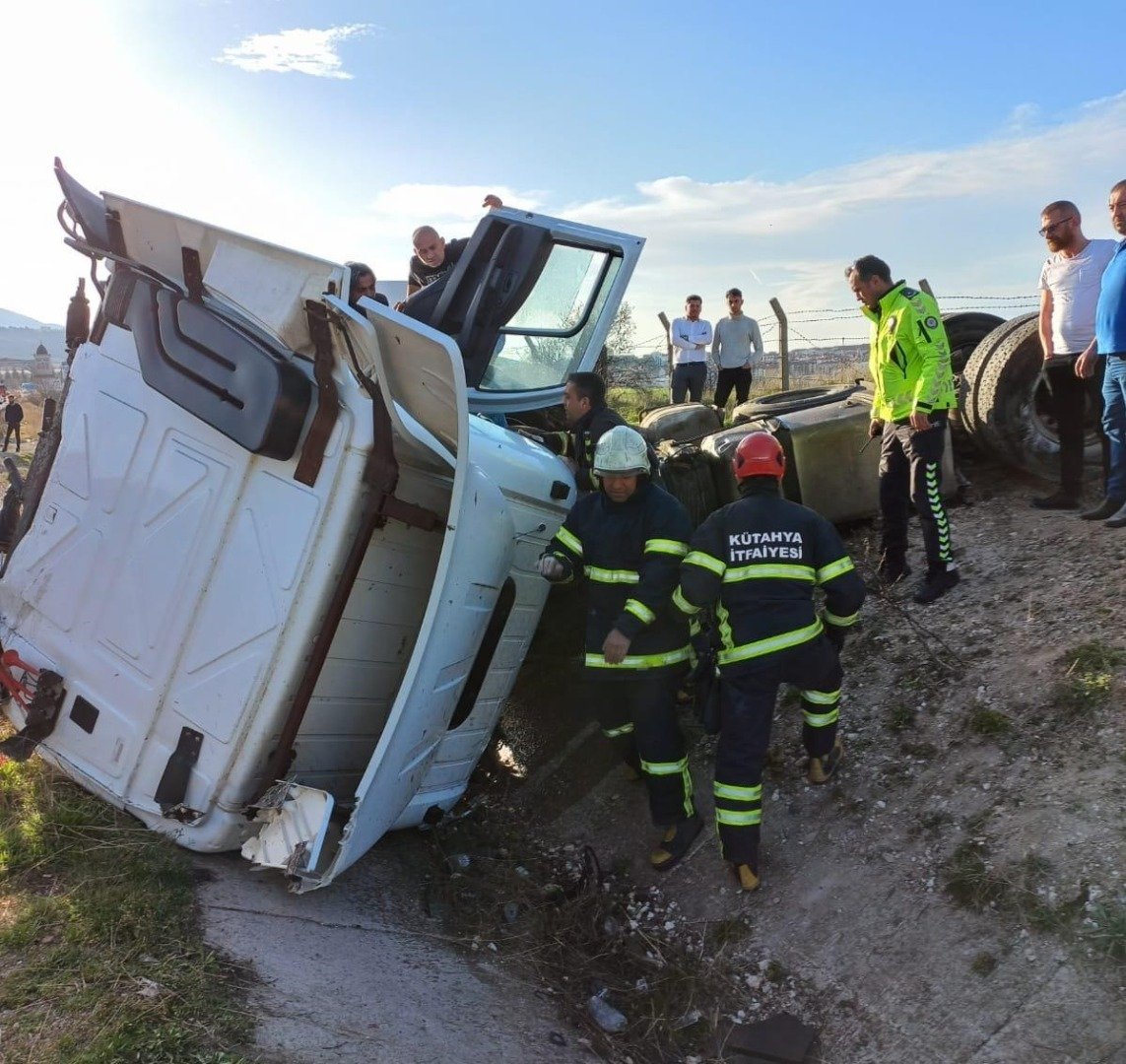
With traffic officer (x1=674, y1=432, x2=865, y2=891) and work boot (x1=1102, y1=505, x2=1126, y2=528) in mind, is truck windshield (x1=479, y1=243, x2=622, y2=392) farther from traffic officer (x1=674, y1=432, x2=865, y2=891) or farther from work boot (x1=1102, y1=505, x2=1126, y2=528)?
work boot (x1=1102, y1=505, x2=1126, y2=528)

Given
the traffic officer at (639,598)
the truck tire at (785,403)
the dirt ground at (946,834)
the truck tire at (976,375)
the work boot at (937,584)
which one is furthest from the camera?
the truck tire at (785,403)

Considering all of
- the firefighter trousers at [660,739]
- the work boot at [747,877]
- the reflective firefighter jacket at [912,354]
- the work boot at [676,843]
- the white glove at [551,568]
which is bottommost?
the work boot at [676,843]

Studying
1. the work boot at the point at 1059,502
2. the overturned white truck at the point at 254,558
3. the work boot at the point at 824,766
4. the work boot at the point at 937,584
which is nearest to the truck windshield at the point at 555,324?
the overturned white truck at the point at 254,558

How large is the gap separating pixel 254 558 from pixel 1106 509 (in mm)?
3953

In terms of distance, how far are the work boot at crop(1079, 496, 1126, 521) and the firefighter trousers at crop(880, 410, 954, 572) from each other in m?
0.74

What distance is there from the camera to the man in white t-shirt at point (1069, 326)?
4562mm

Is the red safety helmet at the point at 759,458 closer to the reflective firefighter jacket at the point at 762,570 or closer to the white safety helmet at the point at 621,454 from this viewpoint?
the reflective firefighter jacket at the point at 762,570

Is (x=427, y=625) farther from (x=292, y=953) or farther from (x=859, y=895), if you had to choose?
(x=859, y=895)

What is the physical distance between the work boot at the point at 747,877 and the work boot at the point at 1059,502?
276 cm

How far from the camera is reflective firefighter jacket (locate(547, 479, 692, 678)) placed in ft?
11.5

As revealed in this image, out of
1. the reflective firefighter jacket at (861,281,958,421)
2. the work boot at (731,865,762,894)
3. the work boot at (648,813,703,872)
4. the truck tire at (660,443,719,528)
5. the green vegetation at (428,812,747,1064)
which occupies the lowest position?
the green vegetation at (428,812,747,1064)

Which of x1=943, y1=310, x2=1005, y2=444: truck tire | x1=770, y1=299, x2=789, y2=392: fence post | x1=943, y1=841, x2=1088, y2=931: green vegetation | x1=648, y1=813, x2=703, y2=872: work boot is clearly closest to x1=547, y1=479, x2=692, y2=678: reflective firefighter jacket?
x1=648, y1=813, x2=703, y2=872: work boot

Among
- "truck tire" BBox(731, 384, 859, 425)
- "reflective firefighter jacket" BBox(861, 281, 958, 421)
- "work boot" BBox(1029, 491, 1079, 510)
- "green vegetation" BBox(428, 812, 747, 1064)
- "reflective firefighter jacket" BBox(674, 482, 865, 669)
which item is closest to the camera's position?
"green vegetation" BBox(428, 812, 747, 1064)

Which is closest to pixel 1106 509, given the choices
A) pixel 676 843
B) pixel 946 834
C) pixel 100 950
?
pixel 946 834
